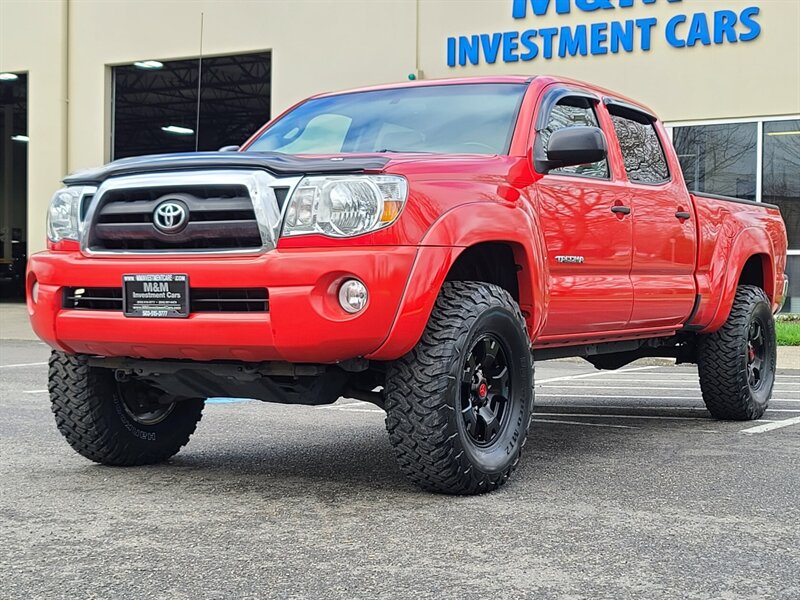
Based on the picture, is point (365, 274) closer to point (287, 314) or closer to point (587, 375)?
point (287, 314)

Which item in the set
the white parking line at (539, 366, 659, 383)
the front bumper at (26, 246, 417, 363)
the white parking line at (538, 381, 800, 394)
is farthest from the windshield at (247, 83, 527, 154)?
the white parking line at (539, 366, 659, 383)

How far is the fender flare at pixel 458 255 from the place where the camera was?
14.7 ft

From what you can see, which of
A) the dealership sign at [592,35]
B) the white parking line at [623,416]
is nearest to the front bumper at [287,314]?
the white parking line at [623,416]

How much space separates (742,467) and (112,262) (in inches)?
123

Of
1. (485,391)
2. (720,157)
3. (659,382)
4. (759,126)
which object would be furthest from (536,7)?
(485,391)

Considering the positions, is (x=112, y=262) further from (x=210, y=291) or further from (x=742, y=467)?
(x=742, y=467)

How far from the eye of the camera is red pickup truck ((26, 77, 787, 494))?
4.46 m

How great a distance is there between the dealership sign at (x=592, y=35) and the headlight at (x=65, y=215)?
47.4 ft

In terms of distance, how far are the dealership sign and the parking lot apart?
470 inches

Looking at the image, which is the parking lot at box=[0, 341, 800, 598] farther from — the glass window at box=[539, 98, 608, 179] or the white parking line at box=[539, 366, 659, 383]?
the white parking line at box=[539, 366, 659, 383]

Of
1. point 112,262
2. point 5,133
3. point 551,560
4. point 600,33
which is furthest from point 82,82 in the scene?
point 551,560

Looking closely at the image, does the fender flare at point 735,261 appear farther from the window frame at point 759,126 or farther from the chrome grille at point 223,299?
the window frame at point 759,126

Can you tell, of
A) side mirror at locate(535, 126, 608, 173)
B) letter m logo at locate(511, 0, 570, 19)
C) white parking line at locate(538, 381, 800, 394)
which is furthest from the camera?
letter m logo at locate(511, 0, 570, 19)

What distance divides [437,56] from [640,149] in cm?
1338
